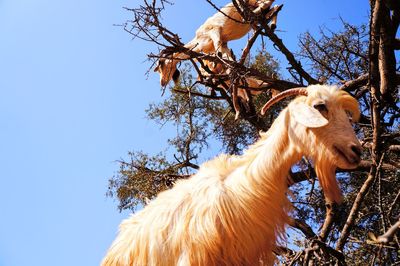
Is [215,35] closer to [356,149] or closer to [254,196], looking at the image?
[254,196]

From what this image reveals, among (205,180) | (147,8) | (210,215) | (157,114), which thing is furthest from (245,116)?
(157,114)

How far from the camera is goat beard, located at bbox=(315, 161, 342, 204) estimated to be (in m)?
3.74

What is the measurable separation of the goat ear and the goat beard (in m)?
0.32

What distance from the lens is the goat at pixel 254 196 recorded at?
364 centimetres

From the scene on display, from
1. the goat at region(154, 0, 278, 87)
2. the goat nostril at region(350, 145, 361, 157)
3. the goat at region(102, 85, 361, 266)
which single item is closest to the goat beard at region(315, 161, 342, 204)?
the goat at region(102, 85, 361, 266)

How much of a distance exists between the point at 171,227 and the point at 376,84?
7.98ft

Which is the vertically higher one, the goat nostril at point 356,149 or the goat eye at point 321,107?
the goat eye at point 321,107

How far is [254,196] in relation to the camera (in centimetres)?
379

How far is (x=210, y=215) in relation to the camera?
372 centimetres

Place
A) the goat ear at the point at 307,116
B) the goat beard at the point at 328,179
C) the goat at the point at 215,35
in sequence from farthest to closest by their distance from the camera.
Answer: the goat at the point at 215,35, the goat beard at the point at 328,179, the goat ear at the point at 307,116

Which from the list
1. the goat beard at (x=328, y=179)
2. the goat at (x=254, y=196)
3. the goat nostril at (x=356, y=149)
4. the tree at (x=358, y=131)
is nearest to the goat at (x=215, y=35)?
the tree at (x=358, y=131)

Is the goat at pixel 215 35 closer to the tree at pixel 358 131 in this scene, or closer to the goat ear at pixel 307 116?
the tree at pixel 358 131

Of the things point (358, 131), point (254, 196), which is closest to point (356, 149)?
point (254, 196)

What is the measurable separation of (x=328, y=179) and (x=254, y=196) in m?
0.60
